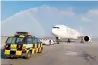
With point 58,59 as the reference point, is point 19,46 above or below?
above

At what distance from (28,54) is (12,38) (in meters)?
1.78

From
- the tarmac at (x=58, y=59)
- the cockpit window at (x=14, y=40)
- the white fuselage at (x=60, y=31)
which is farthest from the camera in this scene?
the white fuselage at (x=60, y=31)

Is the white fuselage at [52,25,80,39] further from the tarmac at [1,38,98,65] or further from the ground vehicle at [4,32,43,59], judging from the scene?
the ground vehicle at [4,32,43,59]

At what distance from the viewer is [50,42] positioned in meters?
38.2

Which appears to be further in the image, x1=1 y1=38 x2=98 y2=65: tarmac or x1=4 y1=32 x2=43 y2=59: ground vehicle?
x1=4 y1=32 x2=43 y2=59: ground vehicle

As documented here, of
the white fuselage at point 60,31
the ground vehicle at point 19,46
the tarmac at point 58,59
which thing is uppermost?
the white fuselage at point 60,31

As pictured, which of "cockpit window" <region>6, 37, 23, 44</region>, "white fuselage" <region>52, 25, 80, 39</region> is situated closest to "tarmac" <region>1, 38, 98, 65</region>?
"cockpit window" <region>6, 37, 23, 44</region>

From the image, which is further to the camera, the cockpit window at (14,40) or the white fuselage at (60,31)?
the white fuselage at (60,31)

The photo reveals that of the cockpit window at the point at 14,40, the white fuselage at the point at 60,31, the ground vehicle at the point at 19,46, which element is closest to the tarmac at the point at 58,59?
the ground vehicle at the point at 19,46

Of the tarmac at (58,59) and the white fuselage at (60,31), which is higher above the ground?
the white fuselage at (60,31)

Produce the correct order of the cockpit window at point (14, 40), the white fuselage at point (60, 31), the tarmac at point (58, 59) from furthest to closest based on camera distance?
the white fuselage at point (60, 31) → the cockpit window at point (14, 40) → the tarmac at point (58, 59)

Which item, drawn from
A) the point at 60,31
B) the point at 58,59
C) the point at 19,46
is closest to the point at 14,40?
the point at 19,46

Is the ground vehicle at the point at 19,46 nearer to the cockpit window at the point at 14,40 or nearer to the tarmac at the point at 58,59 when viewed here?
the cockpit window at the point at 14,40

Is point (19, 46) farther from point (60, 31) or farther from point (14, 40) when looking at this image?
point (60, 31)
